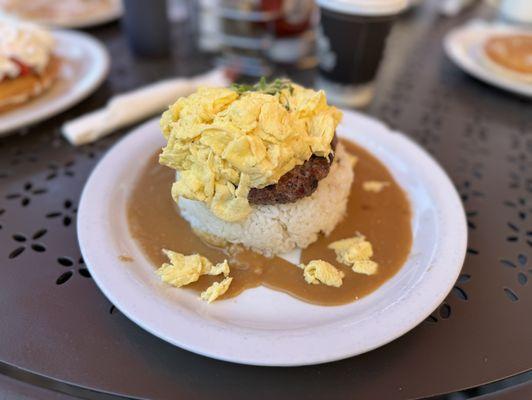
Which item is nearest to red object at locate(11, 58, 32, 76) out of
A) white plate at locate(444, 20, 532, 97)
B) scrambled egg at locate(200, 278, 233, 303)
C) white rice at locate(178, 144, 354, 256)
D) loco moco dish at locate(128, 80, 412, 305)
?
loco moco dish at locate(128, 80, 412, 305)

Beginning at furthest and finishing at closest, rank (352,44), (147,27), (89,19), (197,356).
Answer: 1. (89,19)
2. (147,27)
3. (352,44)
4. (197,356)

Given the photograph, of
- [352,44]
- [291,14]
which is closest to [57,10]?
[291,14]

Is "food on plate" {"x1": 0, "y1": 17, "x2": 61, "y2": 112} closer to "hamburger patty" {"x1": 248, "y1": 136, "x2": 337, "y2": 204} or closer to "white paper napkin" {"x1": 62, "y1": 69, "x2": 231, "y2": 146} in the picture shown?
"white paper napkin" {"x1": 62, "y1": 69, "x2": 231, "y2": 146}

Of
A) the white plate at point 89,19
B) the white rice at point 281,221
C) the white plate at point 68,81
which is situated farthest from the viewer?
the white plate at point 89,19

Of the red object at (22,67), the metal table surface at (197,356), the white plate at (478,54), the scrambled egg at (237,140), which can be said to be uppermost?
the scrambled egg at (237,140)

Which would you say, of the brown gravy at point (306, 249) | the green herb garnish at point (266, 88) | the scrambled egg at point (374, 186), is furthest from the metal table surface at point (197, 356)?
the green herb garnish at point (266, 88)

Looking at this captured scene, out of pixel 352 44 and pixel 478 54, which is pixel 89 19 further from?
pixel 478 54

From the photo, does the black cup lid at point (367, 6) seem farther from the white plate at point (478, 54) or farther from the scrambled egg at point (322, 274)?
the scrambled egg at point (322, 274)
